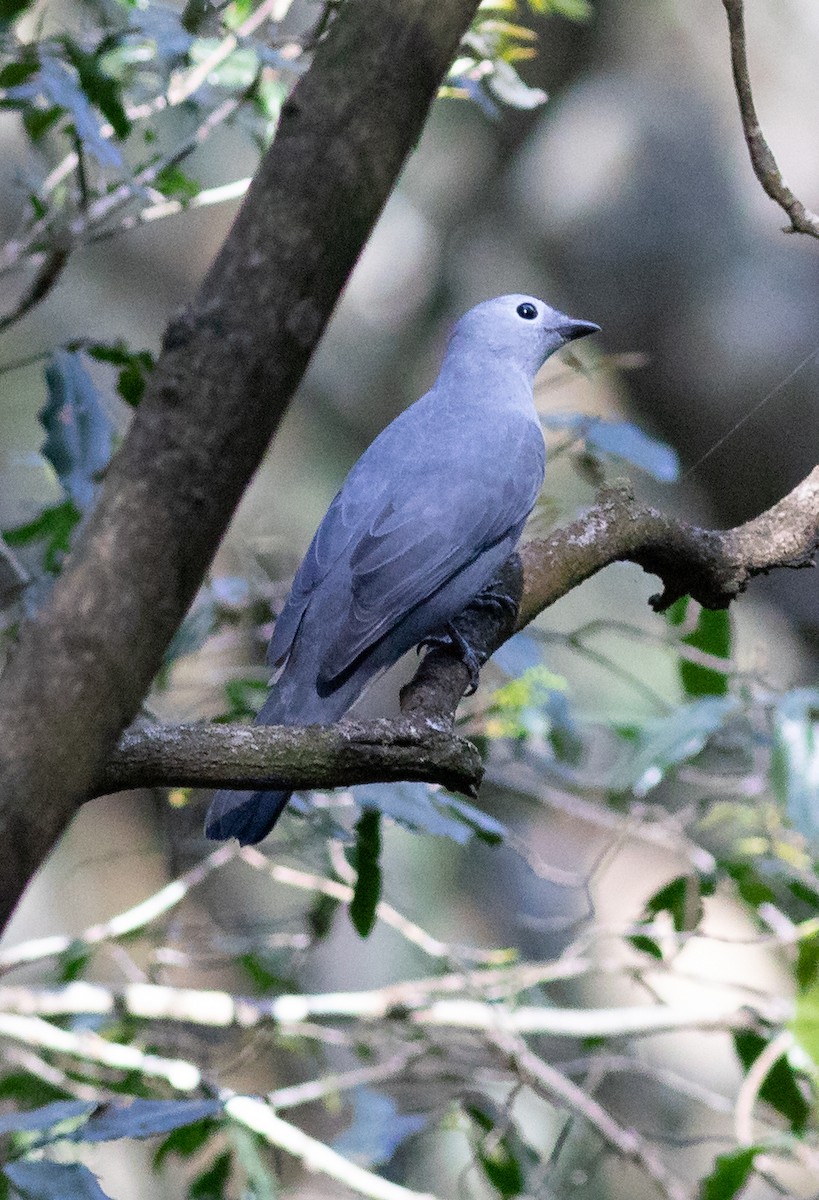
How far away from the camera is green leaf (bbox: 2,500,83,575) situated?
2869mm

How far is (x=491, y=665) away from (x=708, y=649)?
1259 mm

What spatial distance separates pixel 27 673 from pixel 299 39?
2569 millimetres

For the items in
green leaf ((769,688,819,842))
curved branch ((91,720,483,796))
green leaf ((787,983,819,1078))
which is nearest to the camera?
curved branch ((91,720,483,796))

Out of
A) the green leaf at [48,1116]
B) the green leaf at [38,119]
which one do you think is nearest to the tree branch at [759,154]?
the green leaf at [38,119]

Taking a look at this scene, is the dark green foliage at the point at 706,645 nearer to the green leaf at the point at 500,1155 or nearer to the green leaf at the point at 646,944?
the green leaf at the point at 646,944

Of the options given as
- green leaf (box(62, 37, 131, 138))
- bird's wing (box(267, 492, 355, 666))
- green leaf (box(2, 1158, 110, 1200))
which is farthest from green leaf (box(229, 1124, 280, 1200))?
green leaf (box(62, 37, 131, 138))

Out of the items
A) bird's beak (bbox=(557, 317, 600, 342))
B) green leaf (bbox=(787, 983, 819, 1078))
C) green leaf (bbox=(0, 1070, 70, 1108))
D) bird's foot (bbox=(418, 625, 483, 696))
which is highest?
bird's beak (bbox=(557, 317, 600, 342))

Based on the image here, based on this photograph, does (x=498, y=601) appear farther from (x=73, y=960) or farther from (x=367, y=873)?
(x=73, y=960)

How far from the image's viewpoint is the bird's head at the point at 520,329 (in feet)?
10.4

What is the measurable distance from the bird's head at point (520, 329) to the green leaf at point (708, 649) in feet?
2.39

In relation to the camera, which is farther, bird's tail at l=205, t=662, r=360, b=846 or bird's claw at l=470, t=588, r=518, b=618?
bird's claw at l=470, t=588, r=518, b=618

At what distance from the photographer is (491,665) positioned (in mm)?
4309

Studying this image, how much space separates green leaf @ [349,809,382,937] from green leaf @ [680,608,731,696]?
918 mm

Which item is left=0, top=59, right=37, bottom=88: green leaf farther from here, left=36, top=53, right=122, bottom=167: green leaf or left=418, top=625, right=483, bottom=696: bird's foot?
left=418, top=625, right=483, bottom=696: bird's foot
